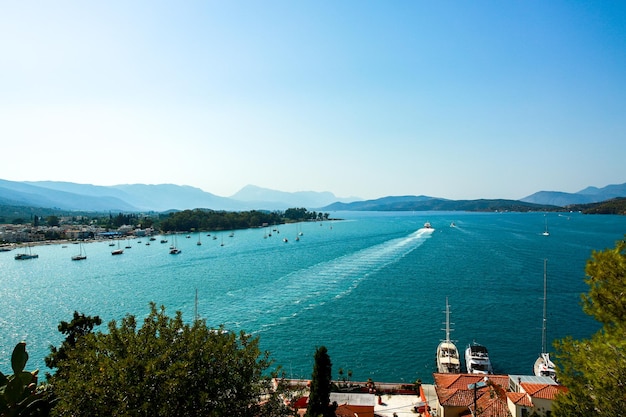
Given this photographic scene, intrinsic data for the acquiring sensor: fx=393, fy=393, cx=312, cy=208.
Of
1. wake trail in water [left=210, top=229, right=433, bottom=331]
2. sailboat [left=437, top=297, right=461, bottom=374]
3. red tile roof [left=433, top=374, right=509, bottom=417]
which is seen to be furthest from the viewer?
wake trail in water [left=210, top=229, right=433, bottom=331]

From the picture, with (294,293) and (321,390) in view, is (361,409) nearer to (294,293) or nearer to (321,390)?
(321,390)

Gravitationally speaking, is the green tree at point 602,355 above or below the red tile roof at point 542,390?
above

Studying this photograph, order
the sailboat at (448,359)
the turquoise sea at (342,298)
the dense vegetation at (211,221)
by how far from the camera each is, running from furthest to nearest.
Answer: the dense vegetation at (211,221)
the turquoise sea at (342,298)
the sailboat at (448,359)

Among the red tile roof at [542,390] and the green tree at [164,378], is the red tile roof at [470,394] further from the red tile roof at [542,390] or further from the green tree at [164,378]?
the green tree at [164,378]

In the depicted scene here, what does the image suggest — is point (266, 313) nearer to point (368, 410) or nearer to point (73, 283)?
point (368, 410)

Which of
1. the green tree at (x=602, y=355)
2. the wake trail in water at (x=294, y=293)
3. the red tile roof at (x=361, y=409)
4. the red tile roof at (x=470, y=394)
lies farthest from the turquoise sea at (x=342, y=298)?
the green tree at (x=602, y=355)

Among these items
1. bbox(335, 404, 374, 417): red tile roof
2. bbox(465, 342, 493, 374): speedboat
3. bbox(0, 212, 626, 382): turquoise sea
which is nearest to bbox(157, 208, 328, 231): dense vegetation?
bbox(0, 212, 626, 382): turquoise sea

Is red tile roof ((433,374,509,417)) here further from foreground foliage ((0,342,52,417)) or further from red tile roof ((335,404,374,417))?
foreground foliage ((0,342,52,417))

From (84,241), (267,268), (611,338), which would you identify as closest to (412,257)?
(267,268)
